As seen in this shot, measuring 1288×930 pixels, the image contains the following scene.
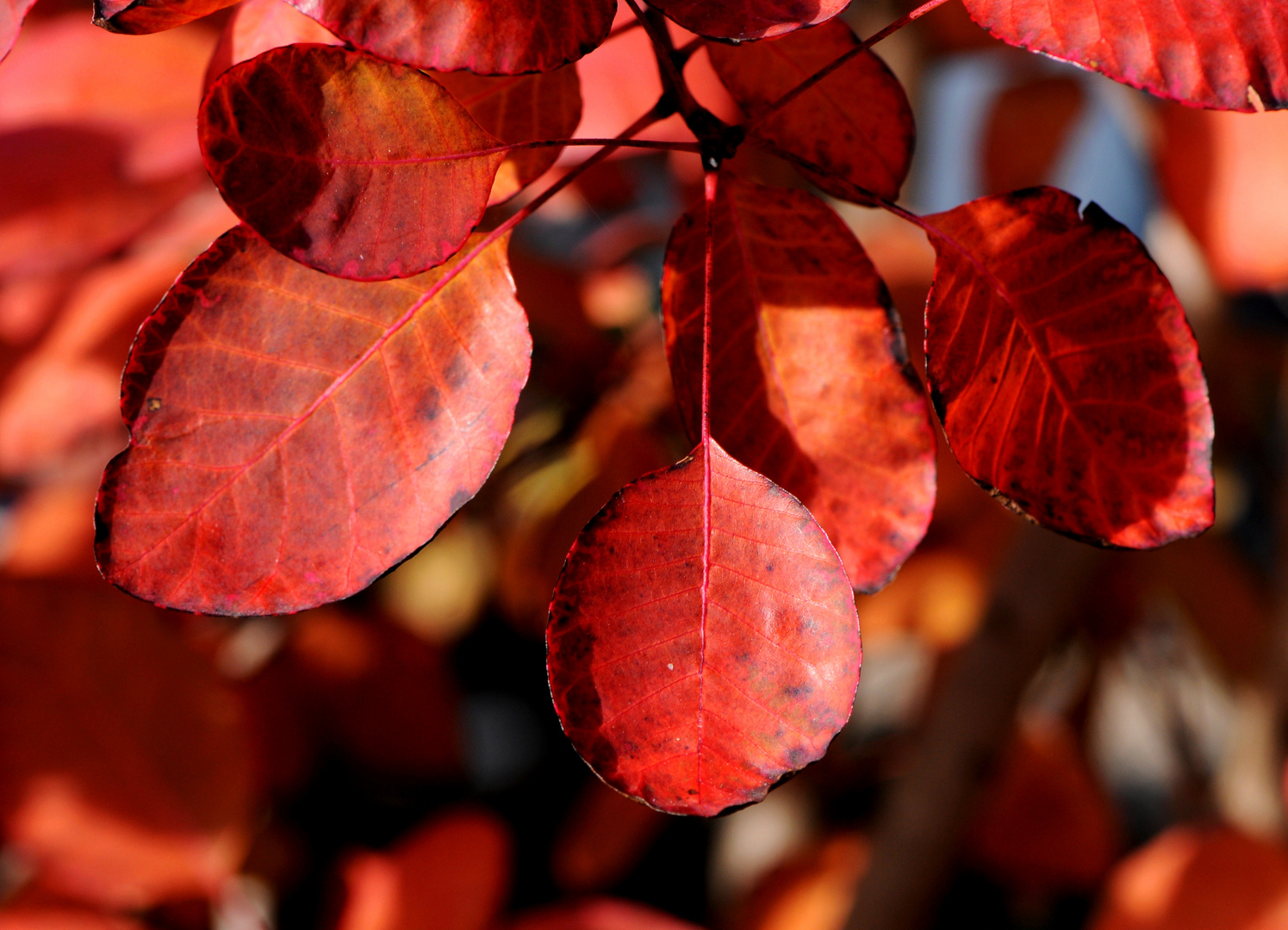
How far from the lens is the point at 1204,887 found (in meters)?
0.62

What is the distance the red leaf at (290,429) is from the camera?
22cm

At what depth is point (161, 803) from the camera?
558 mm

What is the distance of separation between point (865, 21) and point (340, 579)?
73cm

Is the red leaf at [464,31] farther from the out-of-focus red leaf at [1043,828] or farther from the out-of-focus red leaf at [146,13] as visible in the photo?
the out-of-focus red leaf at [1043,828]

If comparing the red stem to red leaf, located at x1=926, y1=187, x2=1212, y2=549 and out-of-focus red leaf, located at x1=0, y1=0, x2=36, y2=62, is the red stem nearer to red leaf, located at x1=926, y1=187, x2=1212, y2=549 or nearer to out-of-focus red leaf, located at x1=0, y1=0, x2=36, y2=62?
red leaf, located at x1=926, y1=187, x2=1212, y2=549

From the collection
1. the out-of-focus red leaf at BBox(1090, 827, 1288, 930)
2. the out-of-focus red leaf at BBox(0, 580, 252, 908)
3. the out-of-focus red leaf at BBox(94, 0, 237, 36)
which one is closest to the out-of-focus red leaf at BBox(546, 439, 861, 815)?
the out-of-focus red leaf at BBox(94, 0, 237, 36)

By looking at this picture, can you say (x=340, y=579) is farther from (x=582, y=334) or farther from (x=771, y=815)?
(x=771, y=815)

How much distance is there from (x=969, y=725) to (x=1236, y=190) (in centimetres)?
37

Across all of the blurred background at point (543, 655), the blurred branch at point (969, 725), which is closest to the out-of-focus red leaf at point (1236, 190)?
the blurred background at point (543, 655)

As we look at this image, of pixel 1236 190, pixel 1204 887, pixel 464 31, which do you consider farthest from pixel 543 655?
pixel 464 31

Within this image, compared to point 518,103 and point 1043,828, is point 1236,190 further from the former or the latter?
point 1043,828

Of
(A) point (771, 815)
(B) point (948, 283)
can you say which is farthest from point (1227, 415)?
(B) point (948, 283)

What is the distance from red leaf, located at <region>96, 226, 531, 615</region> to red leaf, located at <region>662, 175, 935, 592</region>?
Answer: 2.4 inches

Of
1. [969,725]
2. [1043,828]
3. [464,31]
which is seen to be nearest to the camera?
[464,31]
